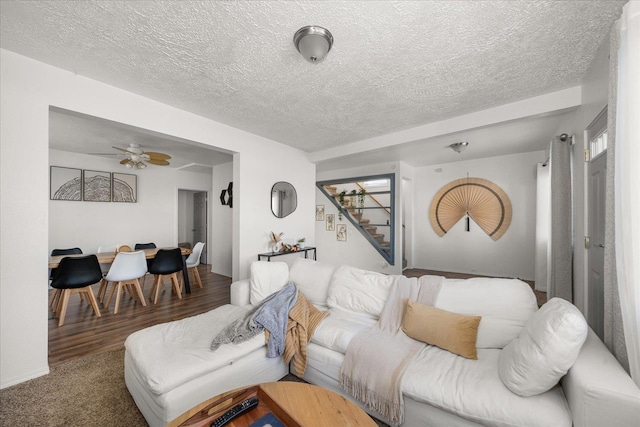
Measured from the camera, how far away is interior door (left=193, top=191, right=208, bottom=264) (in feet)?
23.3

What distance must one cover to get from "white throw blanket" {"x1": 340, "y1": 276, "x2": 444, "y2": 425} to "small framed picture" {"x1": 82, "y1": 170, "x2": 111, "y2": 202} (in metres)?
5.65

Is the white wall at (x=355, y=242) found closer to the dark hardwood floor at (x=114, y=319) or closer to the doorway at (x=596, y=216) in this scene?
the dark hardwood floor at (x=114, y=319)

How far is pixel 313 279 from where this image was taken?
2.54m

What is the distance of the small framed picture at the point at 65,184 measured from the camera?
440 cm

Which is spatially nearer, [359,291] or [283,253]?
[359,291]

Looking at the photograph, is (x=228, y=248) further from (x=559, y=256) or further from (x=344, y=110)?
(x=559, y=256)

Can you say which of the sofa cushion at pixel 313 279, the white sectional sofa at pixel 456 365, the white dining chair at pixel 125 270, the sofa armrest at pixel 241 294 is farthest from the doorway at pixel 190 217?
the white sectional sofa at pixel 456 365

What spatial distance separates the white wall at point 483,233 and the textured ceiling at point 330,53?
2.97m

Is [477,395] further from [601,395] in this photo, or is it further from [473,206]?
[473,206]

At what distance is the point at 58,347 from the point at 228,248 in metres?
3.09

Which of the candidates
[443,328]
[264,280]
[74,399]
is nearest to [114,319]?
[74,399]

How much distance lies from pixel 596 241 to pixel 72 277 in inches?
203

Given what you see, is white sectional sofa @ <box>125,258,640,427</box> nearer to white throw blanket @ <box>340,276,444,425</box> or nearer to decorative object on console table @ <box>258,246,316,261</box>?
white throw blanket @ <box>340,276,444,425</box>

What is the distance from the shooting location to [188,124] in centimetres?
295
